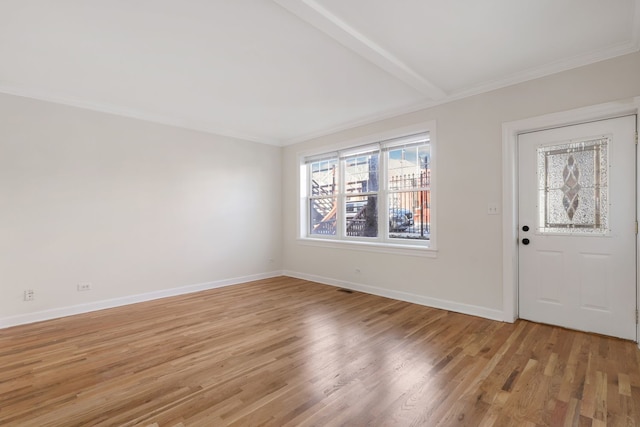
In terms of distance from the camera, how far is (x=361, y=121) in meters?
4.74

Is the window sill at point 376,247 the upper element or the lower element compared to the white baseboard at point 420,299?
upper

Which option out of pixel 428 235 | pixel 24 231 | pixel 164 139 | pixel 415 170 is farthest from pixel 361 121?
pixel 24 231

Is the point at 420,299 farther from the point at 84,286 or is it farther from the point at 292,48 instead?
the point at 84,286

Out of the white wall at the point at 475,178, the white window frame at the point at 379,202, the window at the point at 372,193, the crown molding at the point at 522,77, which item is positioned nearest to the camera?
the crown molding at the point at 522,77

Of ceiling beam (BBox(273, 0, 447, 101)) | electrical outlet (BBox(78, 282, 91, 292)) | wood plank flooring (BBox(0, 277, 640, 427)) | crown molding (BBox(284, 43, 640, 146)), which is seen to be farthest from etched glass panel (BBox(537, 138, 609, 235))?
electrical outlet (BBox(78, 282, 91, 292))

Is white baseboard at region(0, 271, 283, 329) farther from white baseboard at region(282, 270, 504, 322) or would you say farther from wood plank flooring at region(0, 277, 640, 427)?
white baseboard at region(282, 270, 504, 322)

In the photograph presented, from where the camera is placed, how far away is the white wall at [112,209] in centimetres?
348

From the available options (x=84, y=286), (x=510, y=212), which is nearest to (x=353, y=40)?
(x=510, y=212)

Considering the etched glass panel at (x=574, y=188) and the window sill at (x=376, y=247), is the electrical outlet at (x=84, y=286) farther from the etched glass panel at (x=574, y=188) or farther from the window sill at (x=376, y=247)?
the etched glass panel at (x=574, y=188)

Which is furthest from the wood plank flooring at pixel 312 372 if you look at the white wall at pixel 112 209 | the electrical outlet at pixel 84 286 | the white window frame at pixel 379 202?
the white window frame at pixel 379 202

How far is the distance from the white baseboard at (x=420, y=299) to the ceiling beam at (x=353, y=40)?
8.52ft

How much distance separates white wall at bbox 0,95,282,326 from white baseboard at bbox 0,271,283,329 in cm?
2

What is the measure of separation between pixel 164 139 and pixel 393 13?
370cm

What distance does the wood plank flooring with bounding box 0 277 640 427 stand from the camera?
1.86 meters
